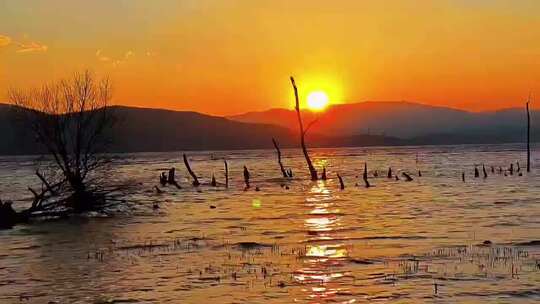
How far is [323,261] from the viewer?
21.2m

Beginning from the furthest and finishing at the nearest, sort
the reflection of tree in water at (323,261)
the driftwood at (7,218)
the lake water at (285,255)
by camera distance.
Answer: the driftwood at (7,218), the reflection of tree in water at (323,261), the lake water at (285,255)

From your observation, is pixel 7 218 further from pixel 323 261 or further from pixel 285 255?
pixel 323 261

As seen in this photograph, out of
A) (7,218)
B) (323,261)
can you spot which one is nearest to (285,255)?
(323,261)

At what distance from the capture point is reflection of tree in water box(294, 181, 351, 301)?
55.1 feet

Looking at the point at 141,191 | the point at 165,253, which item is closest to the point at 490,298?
the point at 165,253

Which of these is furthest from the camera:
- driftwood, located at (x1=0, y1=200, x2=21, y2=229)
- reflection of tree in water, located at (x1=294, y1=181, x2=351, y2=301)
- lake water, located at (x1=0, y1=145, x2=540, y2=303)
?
driftwood, located at (x1=0, y1=200, x2=21, y2=229)

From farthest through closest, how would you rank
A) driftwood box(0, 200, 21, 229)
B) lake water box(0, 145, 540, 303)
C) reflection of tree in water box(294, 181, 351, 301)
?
driftwood box(0, 200, 21, 229) < reflection of tree in water box(294, 181, 351, 301) < lake water box(0, 145, 540, 303)

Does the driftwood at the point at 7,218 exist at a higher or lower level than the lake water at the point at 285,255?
higher

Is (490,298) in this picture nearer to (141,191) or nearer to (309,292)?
(309,292)

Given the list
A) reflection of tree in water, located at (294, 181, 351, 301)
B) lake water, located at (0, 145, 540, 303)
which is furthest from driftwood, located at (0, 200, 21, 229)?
reflection of tree in water, located at (294, 181, 351, 301)

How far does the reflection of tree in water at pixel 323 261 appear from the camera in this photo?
16781 mm

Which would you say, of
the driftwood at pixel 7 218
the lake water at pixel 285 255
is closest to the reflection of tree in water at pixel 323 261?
the lake water at pixel 285 255

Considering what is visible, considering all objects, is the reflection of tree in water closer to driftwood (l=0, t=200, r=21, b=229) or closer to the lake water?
the lake water

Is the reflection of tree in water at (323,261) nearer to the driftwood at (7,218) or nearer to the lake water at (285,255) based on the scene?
the lake water at (285,255)
